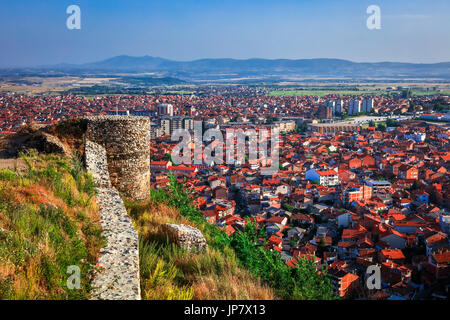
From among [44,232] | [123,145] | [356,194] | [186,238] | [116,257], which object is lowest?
[356,194]

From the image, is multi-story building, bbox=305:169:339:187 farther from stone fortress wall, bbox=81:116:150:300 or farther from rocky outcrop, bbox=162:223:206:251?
rocky outcrop, bbox=162:223:206:251

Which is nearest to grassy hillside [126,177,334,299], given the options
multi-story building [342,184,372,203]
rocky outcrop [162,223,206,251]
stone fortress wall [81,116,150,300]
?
rocky outcrop [162,223,206,251]

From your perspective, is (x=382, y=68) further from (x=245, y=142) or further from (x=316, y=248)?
(x=316, y=248)

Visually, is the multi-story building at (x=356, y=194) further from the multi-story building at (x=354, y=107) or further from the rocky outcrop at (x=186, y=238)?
the multi-story building at (x=354, y=107)

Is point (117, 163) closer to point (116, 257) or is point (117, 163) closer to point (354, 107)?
point (116, 257)

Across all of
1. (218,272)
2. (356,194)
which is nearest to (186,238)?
(218,272)

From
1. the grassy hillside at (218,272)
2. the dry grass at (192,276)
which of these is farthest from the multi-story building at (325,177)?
the dry grass at (192,276)
